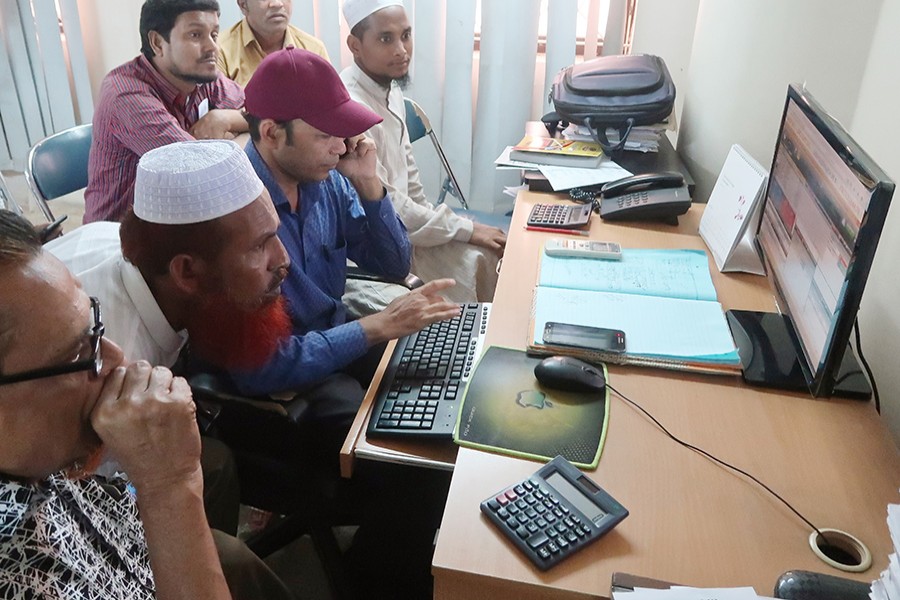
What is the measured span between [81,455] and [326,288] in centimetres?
103

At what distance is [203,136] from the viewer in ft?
7.37

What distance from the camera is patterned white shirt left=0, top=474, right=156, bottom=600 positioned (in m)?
0.73

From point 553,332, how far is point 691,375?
24 cm

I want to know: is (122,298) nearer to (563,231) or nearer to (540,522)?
(540,522)

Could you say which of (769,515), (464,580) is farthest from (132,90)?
(769,515)

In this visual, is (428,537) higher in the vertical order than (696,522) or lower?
lower

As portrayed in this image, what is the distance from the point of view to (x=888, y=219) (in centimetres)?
122

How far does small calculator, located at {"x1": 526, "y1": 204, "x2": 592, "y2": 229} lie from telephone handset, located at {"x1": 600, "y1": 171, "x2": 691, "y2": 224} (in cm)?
6

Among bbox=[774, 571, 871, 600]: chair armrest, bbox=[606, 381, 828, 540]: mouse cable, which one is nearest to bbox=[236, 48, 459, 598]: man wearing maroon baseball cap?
bbox=[606, 381, 828, 540]: mouse cable

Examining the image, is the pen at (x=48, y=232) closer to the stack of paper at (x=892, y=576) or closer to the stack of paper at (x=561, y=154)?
the stack of paper at (x=892, y=576)

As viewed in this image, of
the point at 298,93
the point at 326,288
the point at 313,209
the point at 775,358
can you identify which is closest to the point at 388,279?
the point at 326,288

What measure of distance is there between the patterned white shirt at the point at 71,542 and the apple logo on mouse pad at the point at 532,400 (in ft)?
1.86

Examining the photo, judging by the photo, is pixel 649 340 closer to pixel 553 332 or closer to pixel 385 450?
pixel 553 332

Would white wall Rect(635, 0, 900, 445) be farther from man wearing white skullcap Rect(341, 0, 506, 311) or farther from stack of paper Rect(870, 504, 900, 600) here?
man wearing white skullcap Rect(341, 0, 506, 311)
